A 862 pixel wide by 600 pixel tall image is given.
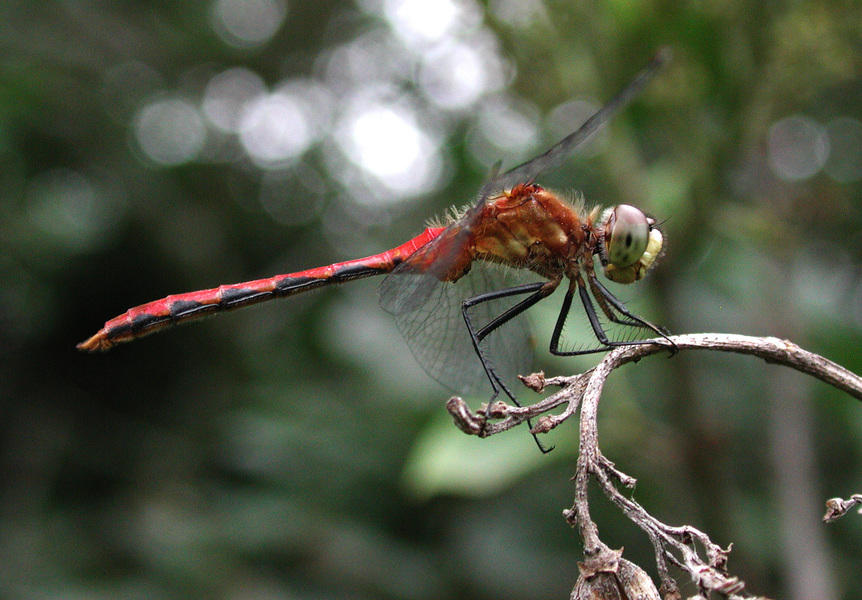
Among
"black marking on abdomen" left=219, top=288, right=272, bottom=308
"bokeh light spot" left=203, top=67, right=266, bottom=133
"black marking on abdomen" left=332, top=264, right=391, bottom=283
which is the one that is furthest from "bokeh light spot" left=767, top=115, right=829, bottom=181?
Result: "bokeh light spot" left=203, top=67, right=266, bottom=133

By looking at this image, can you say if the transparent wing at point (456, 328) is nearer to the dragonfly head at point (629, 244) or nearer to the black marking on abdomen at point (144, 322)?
the dragonfly head at point (629, 244)

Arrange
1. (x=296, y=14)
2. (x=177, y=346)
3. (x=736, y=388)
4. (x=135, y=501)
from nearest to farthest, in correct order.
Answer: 1. (x=736, y=388)
2. (x=135, y=501)
3. (x=177, y=346)
4. (x=296, y=14)

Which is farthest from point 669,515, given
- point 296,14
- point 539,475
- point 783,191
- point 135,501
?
point 296,14

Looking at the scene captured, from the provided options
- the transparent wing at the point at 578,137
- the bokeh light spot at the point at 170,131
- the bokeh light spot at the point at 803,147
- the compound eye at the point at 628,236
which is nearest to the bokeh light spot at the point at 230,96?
the bokeh light spot at the point at 170,131

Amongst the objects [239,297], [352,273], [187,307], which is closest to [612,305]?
[352,273]

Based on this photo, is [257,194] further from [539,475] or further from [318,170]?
[539,475]

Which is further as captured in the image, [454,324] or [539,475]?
[539,475]

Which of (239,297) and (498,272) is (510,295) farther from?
(239,297)

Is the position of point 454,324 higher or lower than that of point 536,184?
Result: lower

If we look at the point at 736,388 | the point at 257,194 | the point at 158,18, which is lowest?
the point at 736,388
